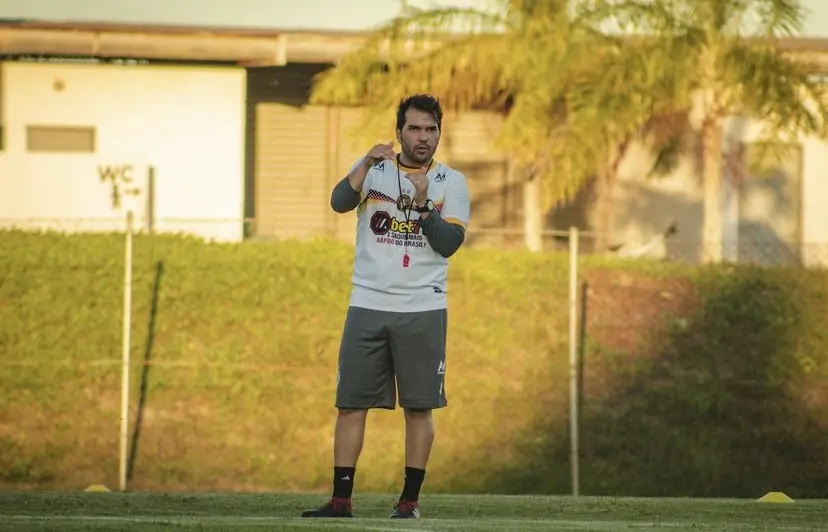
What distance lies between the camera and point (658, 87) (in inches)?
684

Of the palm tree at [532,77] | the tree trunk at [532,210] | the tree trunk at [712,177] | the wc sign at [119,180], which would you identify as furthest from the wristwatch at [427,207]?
the wc sign at [119,180]

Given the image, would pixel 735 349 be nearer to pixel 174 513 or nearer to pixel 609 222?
pixel 609 222

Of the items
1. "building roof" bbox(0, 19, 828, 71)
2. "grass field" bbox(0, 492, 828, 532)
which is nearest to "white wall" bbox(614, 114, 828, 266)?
"building roof" bbox(0, 19, 828, 71)

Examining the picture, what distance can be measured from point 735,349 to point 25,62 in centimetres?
848

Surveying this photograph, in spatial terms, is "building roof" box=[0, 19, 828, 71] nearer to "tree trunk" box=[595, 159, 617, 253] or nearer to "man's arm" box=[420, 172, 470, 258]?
"tree trunk" box=[595, 159, 617, 253]

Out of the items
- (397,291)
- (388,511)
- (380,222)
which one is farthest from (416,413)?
(380,222)

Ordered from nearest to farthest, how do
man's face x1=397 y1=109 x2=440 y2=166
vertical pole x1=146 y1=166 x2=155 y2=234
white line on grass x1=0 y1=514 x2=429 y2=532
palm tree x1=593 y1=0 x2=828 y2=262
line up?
white line on grass x1=0 y1=514 x2=429 y2=532, man's face x1=397 y1=109 x2=440 y2=166, palm tree x1=593 y1=0 x2=828 y2=262, vertical pole x1=146 y1=166 x2=155 y2=234

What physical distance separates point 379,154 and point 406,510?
Answer: 1659mm

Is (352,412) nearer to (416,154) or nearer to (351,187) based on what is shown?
(351,187)

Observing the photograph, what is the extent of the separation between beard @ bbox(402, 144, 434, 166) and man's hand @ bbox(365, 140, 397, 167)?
0.08 metres

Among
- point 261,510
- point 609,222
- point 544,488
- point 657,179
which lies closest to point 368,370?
point 261,510

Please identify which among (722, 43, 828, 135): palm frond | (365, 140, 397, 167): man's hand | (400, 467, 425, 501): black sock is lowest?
(400, 467, 425, 501): black sock

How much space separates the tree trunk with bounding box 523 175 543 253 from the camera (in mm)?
18516

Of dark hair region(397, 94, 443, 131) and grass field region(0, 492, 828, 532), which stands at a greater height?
dark hair region(397, 94, 443, 131)
